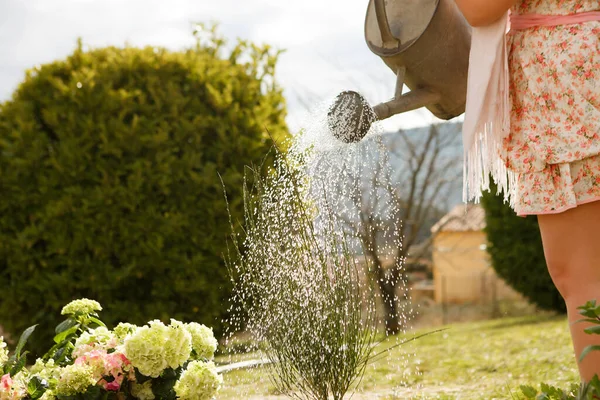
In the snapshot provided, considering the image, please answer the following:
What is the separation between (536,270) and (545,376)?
13.7 feet

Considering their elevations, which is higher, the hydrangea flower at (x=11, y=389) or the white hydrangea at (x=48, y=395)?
the hydrangea flower at (x=11, y=389)

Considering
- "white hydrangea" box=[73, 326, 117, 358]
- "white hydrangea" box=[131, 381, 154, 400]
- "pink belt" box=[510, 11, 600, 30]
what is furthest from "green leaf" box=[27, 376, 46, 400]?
"pink belt" box=[510, 11, 600, 30]

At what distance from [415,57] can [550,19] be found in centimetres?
62

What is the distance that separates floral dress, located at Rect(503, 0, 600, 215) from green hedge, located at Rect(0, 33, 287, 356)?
2993mm

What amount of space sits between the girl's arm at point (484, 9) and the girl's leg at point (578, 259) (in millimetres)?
517

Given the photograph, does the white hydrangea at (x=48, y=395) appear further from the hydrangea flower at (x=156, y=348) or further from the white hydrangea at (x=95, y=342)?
the hydrangea flower at (x=156, y=348)

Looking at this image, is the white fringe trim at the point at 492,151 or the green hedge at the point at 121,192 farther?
the green hedge at the point at 121,192

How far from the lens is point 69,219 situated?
4.61 m

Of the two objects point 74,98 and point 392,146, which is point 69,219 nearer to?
point 74,98

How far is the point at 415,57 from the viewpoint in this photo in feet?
7.80

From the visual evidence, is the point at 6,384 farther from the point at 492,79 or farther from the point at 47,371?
the point at 492,79

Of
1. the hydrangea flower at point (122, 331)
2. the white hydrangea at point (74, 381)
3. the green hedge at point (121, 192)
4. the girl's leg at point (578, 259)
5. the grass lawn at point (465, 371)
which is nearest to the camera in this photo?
the girl's leg at point (578, 259)

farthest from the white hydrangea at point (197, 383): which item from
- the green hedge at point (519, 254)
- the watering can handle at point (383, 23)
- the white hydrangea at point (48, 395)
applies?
the green hedge at point (519, 254)

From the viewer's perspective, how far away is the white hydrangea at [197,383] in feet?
6.73
